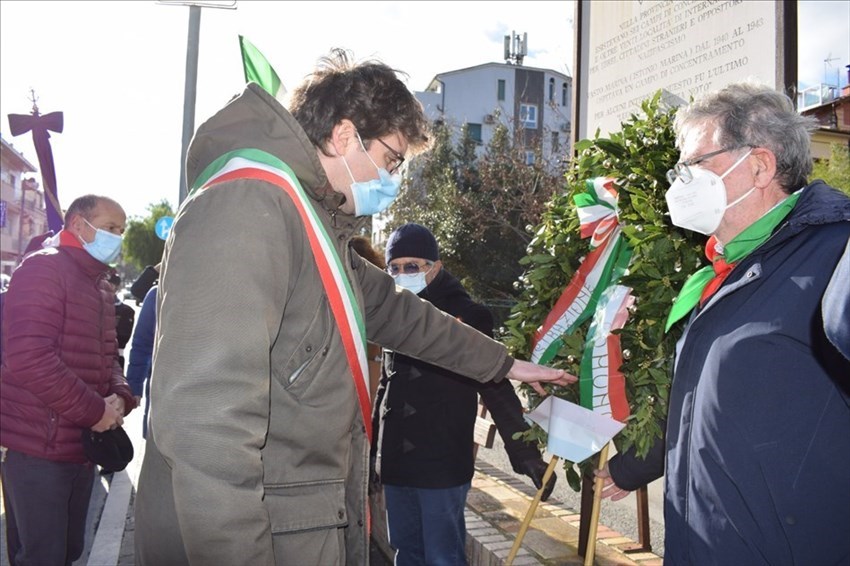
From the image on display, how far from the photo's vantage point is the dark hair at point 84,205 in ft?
13.7

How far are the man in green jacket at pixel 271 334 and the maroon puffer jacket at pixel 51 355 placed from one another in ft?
6.73

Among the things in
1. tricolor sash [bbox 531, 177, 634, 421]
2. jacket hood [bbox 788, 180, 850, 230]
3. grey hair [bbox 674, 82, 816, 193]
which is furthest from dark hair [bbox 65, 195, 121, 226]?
jacket hood [bbox 788, 180, 850, 230]

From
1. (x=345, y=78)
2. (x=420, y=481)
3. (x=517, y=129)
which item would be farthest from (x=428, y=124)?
(x=517, y=129)

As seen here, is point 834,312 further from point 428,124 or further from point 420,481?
point 420,481

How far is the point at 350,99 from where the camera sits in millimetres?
2195

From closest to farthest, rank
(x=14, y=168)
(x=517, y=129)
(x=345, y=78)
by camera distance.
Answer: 1. (x=345, y=78)
2. (x=517, y=129)
3. (x=14, y=168)

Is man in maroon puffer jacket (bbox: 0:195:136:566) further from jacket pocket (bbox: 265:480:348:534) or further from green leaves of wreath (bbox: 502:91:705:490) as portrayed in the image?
green leaves of wreath (bbox: 502:91:705:490)

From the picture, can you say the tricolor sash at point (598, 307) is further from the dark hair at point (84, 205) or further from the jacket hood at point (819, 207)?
the dark hair at point (84, 205)

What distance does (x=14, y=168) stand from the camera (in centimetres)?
6456

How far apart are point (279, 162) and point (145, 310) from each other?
15.8 feet

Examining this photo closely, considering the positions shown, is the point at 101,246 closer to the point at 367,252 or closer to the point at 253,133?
the point at 367,252

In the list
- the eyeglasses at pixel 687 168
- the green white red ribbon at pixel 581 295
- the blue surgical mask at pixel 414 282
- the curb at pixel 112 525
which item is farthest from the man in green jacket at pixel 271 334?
the curb at pixel 112 525

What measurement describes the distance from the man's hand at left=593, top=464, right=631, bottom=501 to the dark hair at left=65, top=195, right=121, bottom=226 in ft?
10.4

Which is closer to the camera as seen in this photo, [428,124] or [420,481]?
[428,124]
